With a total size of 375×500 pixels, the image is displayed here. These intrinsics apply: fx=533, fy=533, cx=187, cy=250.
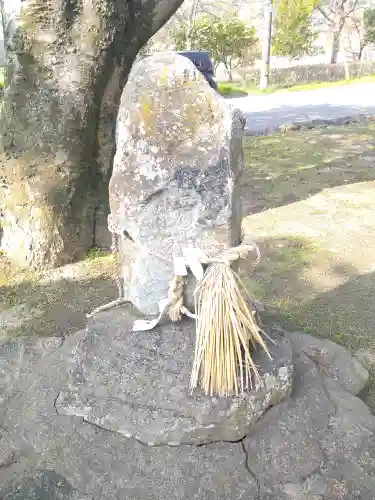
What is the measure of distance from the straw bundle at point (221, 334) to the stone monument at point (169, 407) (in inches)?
2.5

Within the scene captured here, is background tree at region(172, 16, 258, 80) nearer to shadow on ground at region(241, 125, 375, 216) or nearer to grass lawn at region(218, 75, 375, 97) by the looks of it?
grass lawn at region(218, 75, 375, 97)

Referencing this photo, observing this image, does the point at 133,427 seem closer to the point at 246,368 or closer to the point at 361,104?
the point at 246,368

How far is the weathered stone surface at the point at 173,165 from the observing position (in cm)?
193

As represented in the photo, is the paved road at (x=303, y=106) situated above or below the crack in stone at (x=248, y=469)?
above

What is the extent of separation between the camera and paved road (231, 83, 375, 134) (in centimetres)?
1087

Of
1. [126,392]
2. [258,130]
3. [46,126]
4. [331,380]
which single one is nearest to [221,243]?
[126,392]

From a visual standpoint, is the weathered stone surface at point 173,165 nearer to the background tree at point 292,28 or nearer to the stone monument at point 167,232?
the stone monument at point 167,232

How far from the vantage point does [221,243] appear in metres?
2.04

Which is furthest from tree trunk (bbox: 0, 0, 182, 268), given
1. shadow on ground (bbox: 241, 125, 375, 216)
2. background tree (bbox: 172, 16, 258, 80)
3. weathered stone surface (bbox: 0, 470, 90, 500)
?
background tree (bbox: 172, 16, 258, 80)

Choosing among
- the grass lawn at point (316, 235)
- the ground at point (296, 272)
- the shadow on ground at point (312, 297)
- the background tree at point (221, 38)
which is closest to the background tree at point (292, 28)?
the background tree at point (221, 38)

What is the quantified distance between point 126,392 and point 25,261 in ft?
7.96

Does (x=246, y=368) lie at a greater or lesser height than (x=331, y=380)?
greater

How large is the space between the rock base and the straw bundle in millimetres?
191

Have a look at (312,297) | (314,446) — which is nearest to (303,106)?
(312,297)
